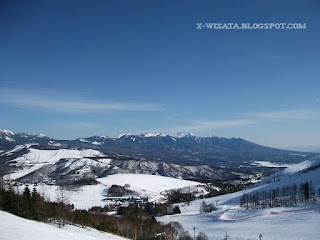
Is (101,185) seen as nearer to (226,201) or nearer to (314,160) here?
(226,201)

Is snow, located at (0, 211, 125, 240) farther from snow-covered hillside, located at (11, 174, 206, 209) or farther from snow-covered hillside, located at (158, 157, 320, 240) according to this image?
snow-covered hillside, located at (11, 174, 206, 209)

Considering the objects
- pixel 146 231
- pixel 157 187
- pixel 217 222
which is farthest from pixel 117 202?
pixel 146 231

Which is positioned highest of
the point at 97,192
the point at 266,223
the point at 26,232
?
the point at 26,232

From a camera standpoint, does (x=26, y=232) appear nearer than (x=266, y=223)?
Yes

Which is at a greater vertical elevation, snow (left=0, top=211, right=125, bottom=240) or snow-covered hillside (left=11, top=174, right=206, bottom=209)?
snow (left=0, top=211, right=125, bottom=240)

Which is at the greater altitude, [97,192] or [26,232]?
[26,232]

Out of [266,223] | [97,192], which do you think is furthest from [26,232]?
[97,192]

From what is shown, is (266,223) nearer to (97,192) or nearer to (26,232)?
(26,232)

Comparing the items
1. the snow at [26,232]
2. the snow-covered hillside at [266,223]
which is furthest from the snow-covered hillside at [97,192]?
the snow at [26,232]

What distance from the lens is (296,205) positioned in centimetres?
8388

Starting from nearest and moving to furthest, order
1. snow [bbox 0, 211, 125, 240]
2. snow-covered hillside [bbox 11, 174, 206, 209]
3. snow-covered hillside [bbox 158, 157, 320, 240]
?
snow [bbox 0, 211, 125, 240] → snow-covered hillside [bbox 158, 157, 320, 240] → snow-covered hillside [bbox 11, 174, 206, 209]

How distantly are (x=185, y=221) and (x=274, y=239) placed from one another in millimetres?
35698

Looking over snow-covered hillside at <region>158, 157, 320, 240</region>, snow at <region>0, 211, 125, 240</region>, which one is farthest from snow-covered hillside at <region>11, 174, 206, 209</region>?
snow at <region>0, 211, 125, 240</region>

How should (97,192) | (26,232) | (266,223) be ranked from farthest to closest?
(97,192), (266,223), (26,232)
